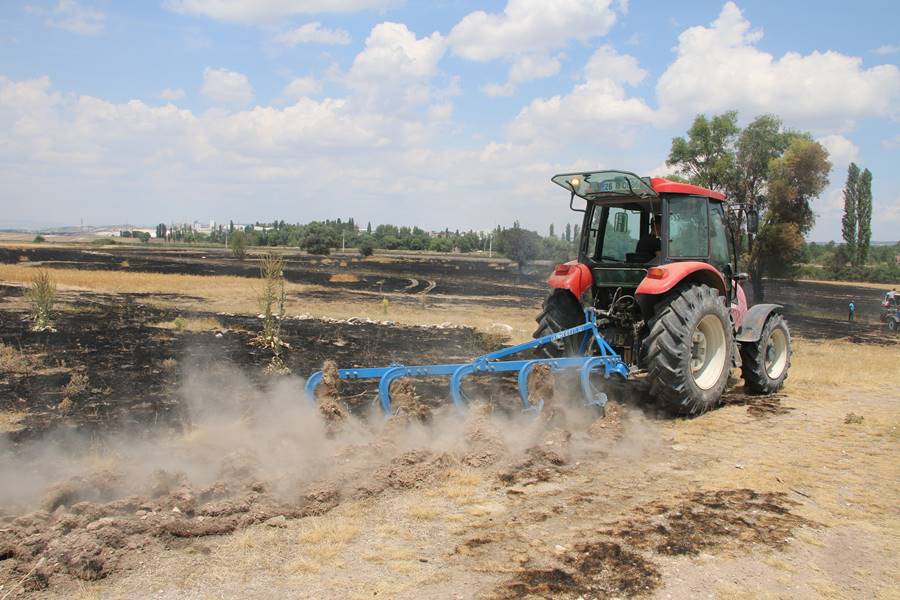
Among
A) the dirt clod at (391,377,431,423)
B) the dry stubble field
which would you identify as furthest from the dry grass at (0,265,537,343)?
the dirt clod at (391,377,431,423)

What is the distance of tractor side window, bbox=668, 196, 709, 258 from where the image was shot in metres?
7.92

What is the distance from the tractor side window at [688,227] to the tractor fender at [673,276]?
0.56 ft

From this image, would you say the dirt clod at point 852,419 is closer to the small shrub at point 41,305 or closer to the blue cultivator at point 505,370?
the blue cultivator at point 505,370

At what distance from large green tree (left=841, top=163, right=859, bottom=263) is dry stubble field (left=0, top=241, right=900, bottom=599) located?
231ft

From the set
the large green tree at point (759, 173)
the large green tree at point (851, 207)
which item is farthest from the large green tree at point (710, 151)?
the large green tree at point (851, 207)

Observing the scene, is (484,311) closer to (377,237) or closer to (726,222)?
(726,222)

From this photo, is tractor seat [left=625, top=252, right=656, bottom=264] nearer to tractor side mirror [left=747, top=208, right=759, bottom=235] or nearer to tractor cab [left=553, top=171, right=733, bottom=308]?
tractor cab [left=553, top=171, right=733, bottom=308]

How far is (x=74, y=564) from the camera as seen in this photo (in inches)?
149

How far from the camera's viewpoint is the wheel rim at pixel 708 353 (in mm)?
7969

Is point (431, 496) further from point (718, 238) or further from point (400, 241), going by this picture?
point (400, 241)

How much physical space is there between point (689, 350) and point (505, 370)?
6.99 feet

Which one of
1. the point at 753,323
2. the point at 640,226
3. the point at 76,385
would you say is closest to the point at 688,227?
the point at 640,226

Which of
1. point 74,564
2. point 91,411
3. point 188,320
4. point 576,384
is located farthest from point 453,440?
point 188,320

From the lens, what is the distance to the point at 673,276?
737 centimetres
